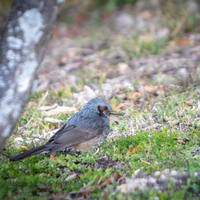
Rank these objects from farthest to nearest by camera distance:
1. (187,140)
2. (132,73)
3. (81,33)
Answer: (81,33), (132,73), (187,140)

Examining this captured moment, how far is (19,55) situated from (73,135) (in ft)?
4.91

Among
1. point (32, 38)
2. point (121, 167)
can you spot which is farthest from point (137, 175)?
point (32, 38)

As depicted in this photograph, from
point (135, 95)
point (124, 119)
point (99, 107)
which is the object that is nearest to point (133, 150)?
point (99, 107)

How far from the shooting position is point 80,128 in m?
4.34

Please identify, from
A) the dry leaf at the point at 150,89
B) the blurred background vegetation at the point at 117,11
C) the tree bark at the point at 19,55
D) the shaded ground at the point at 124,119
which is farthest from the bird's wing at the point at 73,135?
the blurred background vegetation at the point at 117,11

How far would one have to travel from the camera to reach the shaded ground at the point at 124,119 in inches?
119

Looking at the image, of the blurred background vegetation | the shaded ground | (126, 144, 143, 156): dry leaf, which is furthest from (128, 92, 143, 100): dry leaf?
the blurred background vegetation

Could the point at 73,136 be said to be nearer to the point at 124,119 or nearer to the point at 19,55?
the point at 124,119

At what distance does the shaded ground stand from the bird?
155 mm

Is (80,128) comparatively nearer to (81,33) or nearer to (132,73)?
(132,73)

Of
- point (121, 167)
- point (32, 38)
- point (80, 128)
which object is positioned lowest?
point (121, 167)

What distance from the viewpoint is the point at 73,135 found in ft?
13.9

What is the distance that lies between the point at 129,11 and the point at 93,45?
3313mm

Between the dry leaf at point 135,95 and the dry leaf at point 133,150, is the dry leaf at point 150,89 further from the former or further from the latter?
the dry leaf at point 133,150
